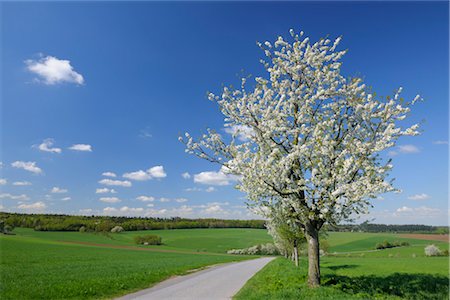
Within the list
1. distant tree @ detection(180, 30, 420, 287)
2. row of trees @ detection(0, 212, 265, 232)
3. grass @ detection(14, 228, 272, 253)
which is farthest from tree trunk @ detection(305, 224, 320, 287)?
row of trees @ detection(0, 212, 265, 232)

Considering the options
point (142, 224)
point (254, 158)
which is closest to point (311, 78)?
point (254, 158)

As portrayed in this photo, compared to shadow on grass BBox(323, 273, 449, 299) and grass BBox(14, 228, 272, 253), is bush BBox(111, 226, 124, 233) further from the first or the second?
shadow on grass BBox(323, 273, 449, 299)

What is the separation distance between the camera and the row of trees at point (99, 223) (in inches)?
4919

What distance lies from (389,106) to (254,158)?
7.40 m

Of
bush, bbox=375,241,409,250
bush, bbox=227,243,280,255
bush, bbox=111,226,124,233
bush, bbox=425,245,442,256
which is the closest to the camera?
bush, bbox=425,245,442,256

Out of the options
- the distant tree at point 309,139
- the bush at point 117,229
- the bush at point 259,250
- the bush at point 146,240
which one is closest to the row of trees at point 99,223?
the bush at point 117,229

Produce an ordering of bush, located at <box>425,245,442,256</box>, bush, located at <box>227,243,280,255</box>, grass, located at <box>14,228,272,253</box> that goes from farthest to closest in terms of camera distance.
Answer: grass, located at <box>14,228,272,253</box> → bush, located at <box>227,243,280,255</box> → bush, located at <box>425,245,442,256</box>

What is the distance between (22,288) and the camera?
19172 mm

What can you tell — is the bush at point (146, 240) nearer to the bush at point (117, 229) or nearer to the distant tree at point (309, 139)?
the bush at point (117, 229)

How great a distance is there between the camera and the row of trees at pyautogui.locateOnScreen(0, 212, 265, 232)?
124938 mm

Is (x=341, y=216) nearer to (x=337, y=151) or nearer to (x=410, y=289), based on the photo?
(x=337, y=151)

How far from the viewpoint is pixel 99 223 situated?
437 ft

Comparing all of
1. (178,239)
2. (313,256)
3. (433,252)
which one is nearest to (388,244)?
(433,252)

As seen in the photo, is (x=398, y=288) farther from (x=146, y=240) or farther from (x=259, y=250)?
(x=146, y=240)
